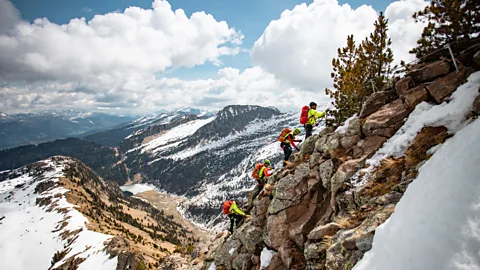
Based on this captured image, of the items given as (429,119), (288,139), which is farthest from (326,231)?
(288,139)

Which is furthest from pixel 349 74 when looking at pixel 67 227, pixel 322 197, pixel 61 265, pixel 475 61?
pixel 67 227

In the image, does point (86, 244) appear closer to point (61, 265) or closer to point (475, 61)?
point (61, 265)

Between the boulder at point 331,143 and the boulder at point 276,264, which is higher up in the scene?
the boulder at point 331,143

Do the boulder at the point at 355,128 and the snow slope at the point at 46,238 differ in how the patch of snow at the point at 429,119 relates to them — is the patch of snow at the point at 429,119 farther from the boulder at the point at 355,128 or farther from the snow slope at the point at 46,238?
the snow slope at the point at 46,238

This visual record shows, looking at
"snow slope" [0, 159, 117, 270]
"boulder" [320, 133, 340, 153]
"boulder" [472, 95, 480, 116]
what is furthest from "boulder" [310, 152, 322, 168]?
"snow slope" [0, 159, 117, 270]

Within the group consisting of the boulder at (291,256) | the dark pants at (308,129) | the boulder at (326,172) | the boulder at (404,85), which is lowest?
the boulder at (291,256)

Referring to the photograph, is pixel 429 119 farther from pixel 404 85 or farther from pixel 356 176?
pixel 356 176

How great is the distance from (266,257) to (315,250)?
7.29m

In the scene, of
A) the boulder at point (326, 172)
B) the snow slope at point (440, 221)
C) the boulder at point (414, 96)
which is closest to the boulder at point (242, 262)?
the boulder at point (326, 172)

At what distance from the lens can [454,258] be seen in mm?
5566

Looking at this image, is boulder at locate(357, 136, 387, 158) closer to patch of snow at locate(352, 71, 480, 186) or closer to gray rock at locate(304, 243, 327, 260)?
patch of snow at locate(352, 71, 480, 186)

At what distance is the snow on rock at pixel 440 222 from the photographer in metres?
5.73

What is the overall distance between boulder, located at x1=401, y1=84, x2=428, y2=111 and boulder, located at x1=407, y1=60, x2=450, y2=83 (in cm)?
77

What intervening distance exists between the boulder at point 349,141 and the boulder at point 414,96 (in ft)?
12.1
